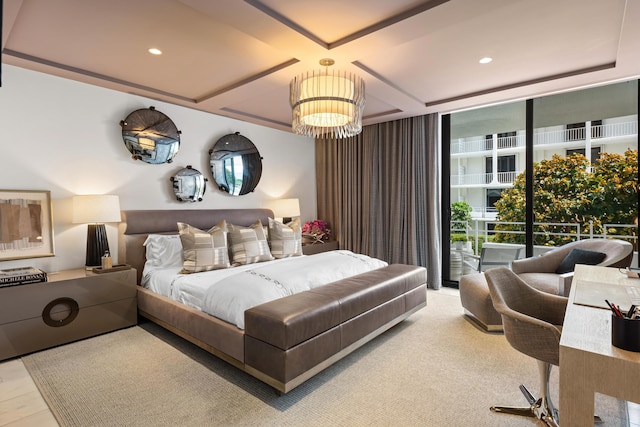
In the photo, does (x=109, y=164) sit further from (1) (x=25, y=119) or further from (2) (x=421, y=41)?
(2) (x=421, y=41)

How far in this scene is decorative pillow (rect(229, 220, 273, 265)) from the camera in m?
3.66

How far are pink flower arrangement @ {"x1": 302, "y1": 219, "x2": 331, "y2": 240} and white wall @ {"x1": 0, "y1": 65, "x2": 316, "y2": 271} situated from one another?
5.27 ft

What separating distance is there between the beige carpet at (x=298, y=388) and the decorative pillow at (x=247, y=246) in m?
1.00

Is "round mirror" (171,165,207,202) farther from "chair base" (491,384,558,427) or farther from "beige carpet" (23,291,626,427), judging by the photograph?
"chair base" (491,384,558,427)

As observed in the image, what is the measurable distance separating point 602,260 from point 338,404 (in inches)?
115

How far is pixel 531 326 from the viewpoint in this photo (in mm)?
1720

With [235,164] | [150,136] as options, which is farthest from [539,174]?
[150,136]

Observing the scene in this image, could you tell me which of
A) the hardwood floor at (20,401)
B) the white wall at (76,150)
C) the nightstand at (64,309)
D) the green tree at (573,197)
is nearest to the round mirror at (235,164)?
the white wall at (76,150)

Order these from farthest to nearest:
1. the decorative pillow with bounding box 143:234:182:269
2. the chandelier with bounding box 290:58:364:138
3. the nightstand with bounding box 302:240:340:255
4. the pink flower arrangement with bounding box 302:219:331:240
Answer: the pink flower arrangement with bounding box 302:219:331:240 < the nightstand with bounding box 302:240:340:255 < the decorative pillow with bounding box 143:234:182:269 < the chandelier with bounding box 290:58:364:138

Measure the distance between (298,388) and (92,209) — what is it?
2.51 metres

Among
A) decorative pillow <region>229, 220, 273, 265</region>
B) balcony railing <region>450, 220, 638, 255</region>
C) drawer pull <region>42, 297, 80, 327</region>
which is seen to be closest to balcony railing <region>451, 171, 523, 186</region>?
balcony railing <region>450, 220, 638, 255</region>

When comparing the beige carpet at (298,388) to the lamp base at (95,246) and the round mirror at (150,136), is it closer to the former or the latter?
the lamp base at (95,246)

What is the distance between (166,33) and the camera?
99.6 inches

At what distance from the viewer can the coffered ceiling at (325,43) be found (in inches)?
86.2
